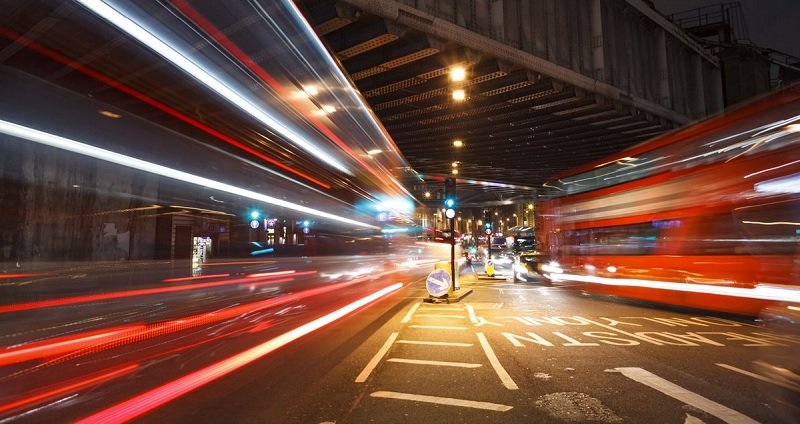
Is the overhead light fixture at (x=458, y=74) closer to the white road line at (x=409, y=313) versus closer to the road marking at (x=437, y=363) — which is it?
the white road line at (x=409, y=313)

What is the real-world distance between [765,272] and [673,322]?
7.77 ft

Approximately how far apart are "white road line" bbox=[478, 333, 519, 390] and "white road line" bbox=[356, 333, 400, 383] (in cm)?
145

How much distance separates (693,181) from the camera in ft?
28.3

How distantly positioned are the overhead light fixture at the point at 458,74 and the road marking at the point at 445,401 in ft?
34.4

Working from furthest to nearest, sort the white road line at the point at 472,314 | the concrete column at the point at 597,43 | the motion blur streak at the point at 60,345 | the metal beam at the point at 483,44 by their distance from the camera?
the concrete column at the point at 597,43
the metal beam at the point at 483,44
the white road line at the point at 472,314
the motion blur streak at the point at 60,345

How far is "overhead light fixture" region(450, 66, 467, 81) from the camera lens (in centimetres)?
1292

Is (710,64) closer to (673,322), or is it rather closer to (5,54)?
(673,322)

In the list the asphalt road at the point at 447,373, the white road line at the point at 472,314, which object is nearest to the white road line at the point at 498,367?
the asphalt road at the point at 447,373

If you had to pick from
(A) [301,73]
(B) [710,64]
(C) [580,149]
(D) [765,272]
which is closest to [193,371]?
(A) [301,73]

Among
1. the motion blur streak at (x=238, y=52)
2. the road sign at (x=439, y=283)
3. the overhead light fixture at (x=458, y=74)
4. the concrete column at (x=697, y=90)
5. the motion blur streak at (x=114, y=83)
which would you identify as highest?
the concrete column at (x=697, y=90)

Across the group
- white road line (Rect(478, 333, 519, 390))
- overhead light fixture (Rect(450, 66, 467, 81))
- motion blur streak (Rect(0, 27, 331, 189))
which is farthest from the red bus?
motion blur streak (Rect(0, 27, 331, 189))

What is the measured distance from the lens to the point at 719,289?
8203 millimetres

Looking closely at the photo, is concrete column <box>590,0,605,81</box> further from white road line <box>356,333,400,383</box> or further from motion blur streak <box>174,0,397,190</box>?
white road line <box>356,333,400,383</box>

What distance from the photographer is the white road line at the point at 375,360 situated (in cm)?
511
